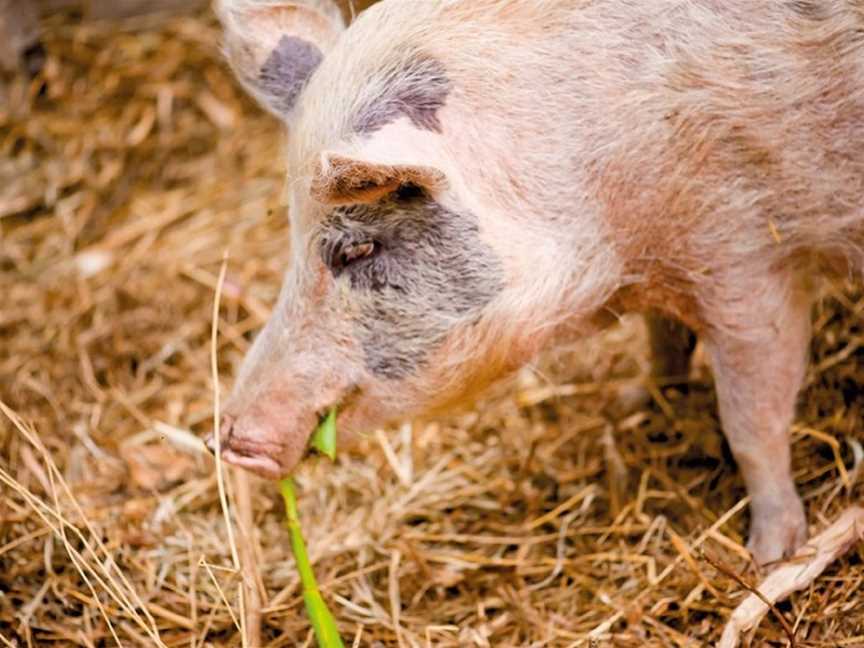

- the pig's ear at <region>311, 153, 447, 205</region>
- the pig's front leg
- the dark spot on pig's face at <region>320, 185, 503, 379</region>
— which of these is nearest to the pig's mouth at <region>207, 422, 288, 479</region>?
the dark spot on pig's face at <region>320, 185, 503, 379</region>

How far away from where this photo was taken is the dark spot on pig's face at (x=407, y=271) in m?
2.24

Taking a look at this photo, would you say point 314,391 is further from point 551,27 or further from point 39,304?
point 39,304

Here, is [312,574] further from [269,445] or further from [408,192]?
[408,192]

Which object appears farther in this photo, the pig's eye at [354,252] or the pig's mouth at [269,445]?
the pig's mouth at [269,445]

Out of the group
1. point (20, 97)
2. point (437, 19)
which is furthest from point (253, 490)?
point (20, 97)

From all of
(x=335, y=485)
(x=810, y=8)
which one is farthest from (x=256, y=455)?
(x=810, y=8)

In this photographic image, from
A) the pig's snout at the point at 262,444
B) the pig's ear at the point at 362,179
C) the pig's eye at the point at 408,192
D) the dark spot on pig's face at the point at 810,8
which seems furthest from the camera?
the pig's snout at the point at 262,444

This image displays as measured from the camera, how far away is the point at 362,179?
6.69 ft

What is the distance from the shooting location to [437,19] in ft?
7.64

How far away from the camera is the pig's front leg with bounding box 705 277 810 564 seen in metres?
2.50

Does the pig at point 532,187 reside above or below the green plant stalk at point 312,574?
above

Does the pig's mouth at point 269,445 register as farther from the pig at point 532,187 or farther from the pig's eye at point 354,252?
the pig's eye at point 354,252

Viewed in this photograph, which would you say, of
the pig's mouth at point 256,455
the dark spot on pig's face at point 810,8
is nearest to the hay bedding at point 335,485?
the pig's mouth at point 256,455

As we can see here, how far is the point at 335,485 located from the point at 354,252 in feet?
3.34
